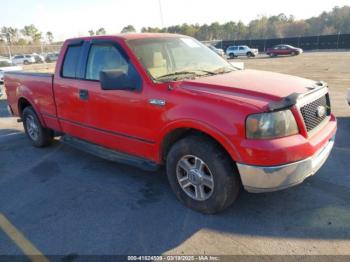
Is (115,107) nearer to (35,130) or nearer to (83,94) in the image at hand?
(83,94)

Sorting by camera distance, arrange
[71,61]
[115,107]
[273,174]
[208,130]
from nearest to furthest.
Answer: [273,174] → [208,130] → [115,107] → [71,61]

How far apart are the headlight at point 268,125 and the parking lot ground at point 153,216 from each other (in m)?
1.00

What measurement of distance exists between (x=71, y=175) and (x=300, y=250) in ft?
11.1

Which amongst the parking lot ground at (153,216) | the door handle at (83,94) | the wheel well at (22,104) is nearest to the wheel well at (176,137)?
the parking lot ground at (153,216)


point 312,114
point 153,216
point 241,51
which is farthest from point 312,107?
point 241,51

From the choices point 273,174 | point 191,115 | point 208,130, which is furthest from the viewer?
point 191,115

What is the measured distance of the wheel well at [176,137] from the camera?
11.1 feet

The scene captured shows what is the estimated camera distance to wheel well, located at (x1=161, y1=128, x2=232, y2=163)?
337 cm

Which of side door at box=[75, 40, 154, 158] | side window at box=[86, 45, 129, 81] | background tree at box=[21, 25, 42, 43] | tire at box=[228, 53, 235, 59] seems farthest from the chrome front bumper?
background tree at box=[21, 25, 42, 43]

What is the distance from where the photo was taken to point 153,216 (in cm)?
355

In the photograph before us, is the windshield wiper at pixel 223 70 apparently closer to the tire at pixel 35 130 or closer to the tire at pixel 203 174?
the tire at pixel 203 174

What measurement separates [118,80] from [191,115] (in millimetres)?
991

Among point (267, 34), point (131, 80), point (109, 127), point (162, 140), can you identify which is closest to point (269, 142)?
point (162, 140)

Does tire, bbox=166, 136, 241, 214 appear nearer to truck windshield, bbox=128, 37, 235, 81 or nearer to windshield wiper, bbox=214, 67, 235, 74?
truck windshield, bbox=128, 37, 235, 81
